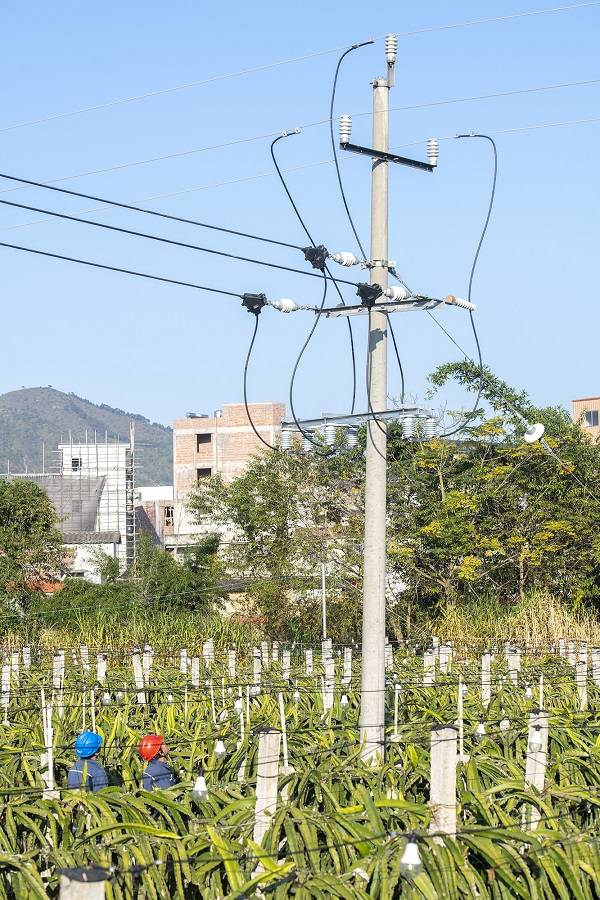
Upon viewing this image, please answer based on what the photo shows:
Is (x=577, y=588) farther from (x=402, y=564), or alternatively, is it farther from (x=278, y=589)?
(x=278, y=589)

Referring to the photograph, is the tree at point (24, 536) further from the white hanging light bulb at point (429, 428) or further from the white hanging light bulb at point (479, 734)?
the white hanging light bulb at point (479, 734)

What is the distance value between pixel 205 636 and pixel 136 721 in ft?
46.4

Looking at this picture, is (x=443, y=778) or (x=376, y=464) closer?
(x=443, y=778)

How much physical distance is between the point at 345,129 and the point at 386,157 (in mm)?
526

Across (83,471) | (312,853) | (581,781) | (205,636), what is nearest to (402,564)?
(205,636)

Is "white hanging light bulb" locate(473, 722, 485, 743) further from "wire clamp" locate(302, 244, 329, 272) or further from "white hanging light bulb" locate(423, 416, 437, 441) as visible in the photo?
"wire clamp" locate(302, 244, 329, 272)

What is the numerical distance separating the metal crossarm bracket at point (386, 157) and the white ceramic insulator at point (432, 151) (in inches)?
1.6

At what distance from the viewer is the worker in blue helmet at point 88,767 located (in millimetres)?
7871

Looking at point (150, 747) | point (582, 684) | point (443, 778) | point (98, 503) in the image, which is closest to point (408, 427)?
point (150, 747)

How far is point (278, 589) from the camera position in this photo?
97.3ft

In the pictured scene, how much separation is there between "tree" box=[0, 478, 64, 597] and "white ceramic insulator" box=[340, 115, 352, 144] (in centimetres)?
2367

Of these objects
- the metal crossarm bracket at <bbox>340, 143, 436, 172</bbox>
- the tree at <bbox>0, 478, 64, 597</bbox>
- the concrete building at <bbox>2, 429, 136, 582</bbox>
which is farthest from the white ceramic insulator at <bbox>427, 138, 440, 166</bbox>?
the concrete building at <bbox>2, 429, 136, 582</bbox>

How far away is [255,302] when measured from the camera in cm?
977

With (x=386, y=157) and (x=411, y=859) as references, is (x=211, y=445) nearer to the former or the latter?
(x=386, y=157)
